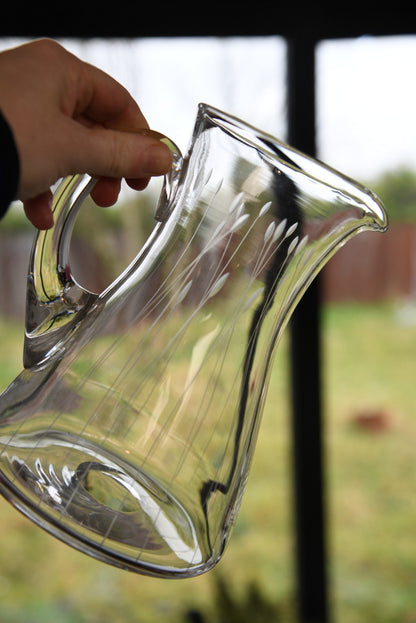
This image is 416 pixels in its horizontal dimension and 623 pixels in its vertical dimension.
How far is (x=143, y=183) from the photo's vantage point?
0.38 metres

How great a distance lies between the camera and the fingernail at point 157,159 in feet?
1.04

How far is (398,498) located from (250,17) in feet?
3.13

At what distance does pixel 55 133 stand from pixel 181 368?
0.41ft

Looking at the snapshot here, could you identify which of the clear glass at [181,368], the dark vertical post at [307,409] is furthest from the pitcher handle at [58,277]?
the dark vertical post at [307,409]

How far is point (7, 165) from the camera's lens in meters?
0.28

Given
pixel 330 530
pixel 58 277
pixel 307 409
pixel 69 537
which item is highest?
pixel 58 277

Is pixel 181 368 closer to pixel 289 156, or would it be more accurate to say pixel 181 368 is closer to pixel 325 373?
pixel 289 156

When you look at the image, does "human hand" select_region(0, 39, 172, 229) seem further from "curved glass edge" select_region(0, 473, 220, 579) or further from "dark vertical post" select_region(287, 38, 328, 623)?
"dark vertical post" select_region(287, 38, 328, 623)

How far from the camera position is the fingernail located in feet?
1.04

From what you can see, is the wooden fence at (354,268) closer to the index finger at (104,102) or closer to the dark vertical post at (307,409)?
the dark vertical post at (307,409)

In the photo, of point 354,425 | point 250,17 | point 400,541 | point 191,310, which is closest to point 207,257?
point 191,310

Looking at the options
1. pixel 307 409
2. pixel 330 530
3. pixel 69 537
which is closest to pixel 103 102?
pixel 69 537

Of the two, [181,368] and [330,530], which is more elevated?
[181,368]

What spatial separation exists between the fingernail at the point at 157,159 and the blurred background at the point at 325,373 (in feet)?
2.80
